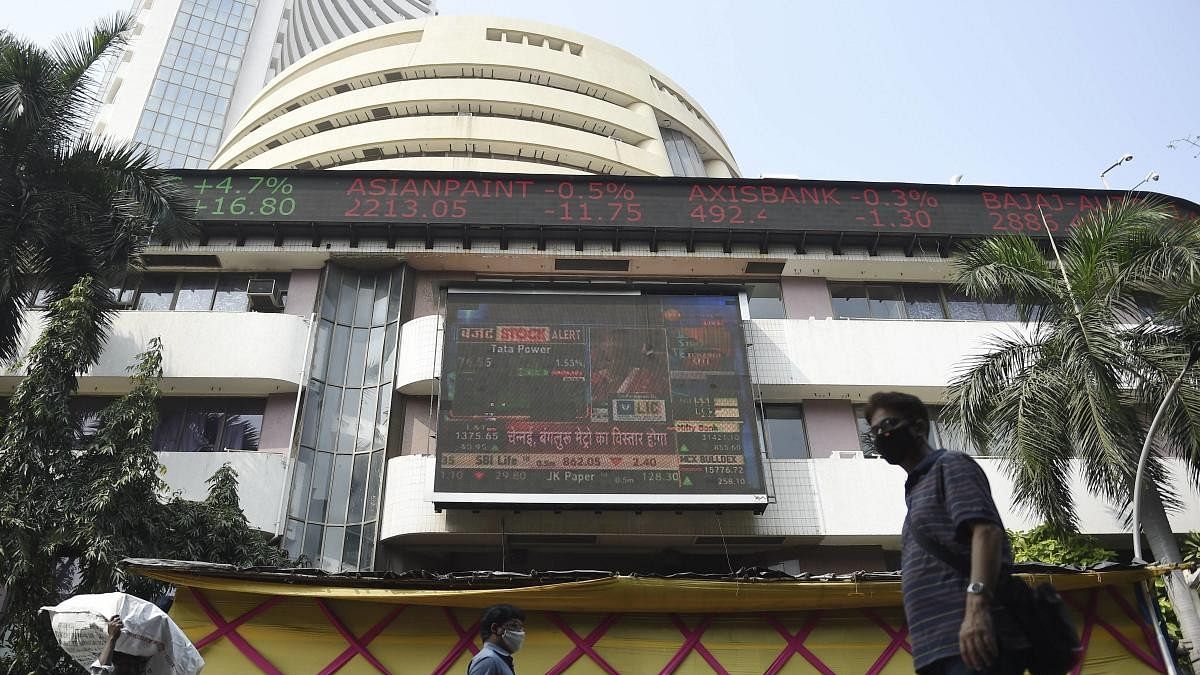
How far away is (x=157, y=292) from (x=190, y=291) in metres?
0.68

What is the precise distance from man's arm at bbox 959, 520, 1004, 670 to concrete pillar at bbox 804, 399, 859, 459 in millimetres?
12815

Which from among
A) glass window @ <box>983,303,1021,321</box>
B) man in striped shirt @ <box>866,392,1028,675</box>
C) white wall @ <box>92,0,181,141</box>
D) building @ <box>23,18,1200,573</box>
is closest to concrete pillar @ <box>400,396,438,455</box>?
building @ <box>23,18,1200,573</box>

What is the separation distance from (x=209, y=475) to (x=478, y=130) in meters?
12.5

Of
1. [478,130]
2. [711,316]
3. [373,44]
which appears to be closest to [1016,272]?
[711,316]

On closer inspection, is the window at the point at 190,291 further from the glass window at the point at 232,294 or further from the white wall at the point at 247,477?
the white wall at the point at 247,477

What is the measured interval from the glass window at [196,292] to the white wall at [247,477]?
3.70 metres

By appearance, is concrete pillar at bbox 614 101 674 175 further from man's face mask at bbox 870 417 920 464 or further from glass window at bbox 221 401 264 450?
man's face mask at bbox 870 417 920 464

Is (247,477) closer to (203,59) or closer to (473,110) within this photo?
(473,110)

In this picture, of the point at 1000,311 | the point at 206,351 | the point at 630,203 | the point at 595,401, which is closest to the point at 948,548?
the point at 595,401

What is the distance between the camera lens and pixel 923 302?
17.7 metres

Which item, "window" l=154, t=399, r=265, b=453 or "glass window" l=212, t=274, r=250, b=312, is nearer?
"window" l=154, t=399, r=265, b=453

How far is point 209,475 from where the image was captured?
45.8ft

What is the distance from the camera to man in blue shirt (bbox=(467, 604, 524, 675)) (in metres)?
4.70

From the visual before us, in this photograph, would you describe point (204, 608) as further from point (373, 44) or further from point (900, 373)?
point (373, 44)
